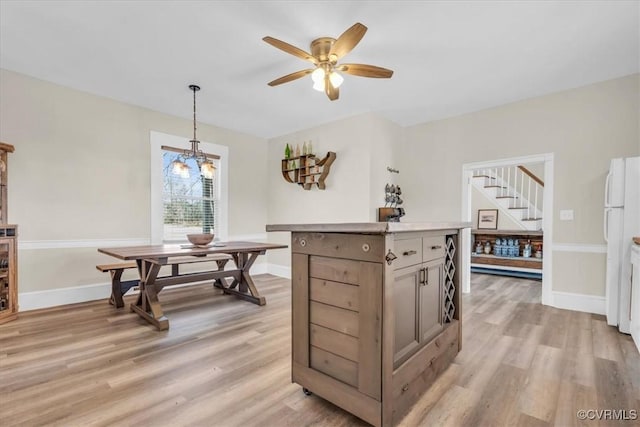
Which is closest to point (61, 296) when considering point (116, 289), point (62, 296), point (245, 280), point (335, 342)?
point (62, 296)

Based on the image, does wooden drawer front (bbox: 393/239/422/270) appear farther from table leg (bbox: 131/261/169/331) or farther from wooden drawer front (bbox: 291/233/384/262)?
table leg (bbox: 131/261/169/331)

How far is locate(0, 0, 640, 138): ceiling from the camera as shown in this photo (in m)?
2.23

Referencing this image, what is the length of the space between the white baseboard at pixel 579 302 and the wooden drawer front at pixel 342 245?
3450mm

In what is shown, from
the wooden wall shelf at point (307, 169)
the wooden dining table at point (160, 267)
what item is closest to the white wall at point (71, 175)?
the wooden dining table at point (160, 267)

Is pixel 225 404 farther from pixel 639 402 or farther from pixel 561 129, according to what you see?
pixel 561 129

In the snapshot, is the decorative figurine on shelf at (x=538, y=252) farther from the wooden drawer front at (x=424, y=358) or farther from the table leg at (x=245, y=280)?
the table leg at (x=245, y=280)

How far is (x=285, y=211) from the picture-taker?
5410mm

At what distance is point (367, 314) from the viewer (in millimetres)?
1438

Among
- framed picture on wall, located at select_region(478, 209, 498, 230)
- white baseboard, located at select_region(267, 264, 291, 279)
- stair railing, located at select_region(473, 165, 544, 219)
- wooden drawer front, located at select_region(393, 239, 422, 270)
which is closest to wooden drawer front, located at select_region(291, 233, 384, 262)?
wooden drawer front, located at select_region(393, 239, 422, 270)

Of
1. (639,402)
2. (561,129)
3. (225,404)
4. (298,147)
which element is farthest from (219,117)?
(639,402)

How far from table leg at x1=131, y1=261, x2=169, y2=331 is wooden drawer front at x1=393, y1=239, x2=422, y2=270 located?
2392 millimetres

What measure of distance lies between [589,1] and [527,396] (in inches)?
107

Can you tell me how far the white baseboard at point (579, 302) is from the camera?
10.8ft

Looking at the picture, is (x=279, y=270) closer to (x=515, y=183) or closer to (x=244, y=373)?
(x=244, y=373)
